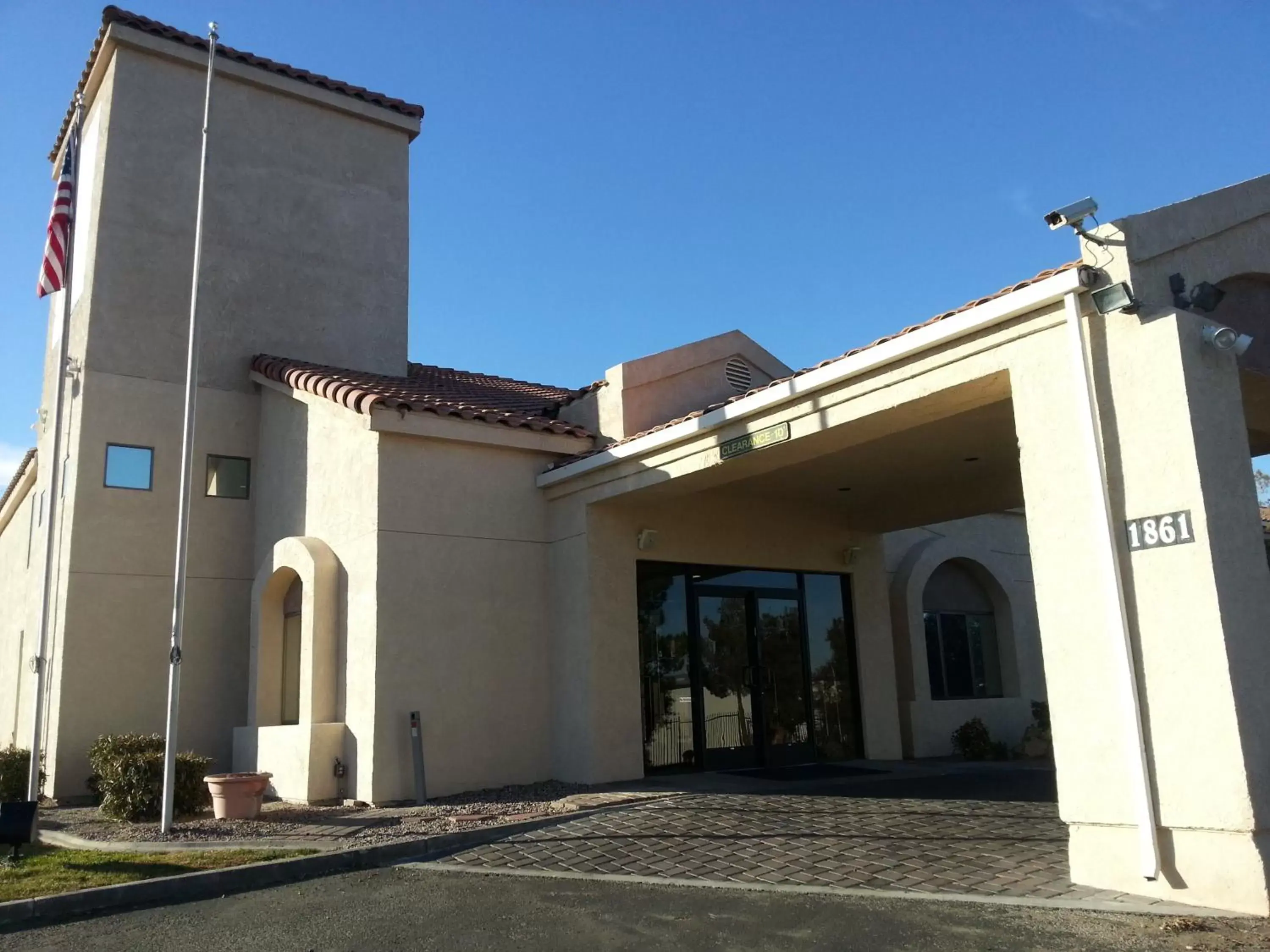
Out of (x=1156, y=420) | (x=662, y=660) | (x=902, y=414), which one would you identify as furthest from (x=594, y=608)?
(x=1156, y=420)

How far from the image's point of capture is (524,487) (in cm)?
1293

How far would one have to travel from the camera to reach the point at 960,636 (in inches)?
699

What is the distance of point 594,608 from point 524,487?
179 cm

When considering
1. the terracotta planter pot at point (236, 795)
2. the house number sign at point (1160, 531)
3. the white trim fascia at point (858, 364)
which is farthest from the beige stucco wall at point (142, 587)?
the house number sign at point (1160, 531)

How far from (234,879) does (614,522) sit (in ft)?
20.4

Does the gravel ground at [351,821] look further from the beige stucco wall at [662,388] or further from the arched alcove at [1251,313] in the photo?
the arched alcove at [1251,313]

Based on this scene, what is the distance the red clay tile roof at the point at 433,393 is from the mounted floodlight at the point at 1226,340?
25.6 ft

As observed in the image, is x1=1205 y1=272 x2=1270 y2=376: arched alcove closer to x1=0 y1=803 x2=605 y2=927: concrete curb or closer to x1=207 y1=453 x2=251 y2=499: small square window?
x1=0 y1=803 x2=605 y2=927: concrete curb

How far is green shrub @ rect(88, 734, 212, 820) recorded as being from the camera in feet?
35.0

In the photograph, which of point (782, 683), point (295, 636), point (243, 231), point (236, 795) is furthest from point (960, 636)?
point (243, 231)

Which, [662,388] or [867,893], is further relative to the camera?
[662,388]

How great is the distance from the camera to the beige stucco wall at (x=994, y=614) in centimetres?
1619

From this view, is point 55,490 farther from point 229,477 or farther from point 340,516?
point 340,516

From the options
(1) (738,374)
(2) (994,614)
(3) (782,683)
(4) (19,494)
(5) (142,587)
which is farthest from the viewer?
(4) (19,494)
